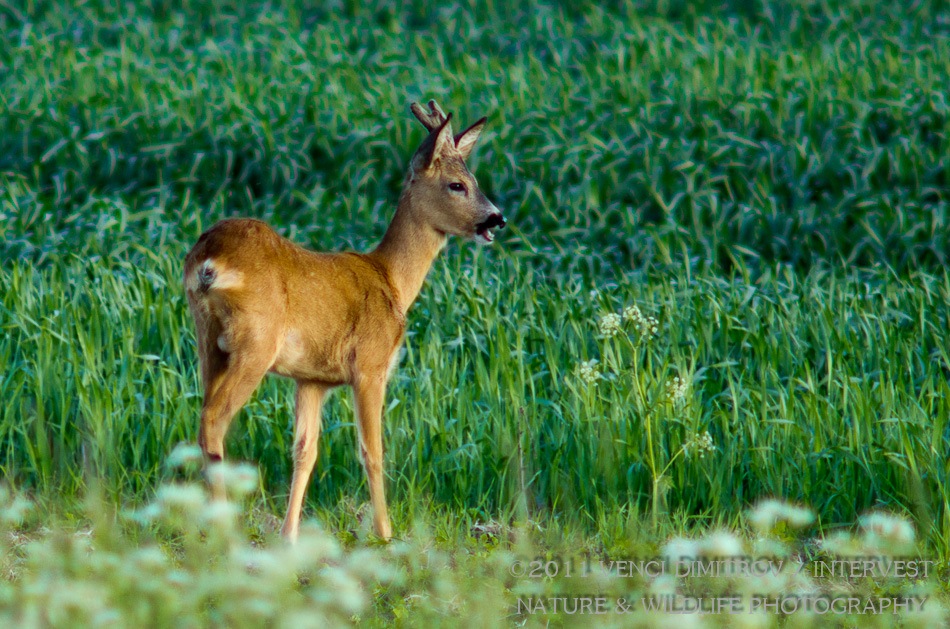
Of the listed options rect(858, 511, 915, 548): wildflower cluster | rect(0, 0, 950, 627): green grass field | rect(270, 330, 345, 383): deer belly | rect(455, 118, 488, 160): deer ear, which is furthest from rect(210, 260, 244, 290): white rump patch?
rect(858, 511, 915, 548): wildflower cluster

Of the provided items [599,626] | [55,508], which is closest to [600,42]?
[55,508]

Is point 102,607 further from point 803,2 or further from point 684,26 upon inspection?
point 803,2

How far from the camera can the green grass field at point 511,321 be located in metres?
4.36

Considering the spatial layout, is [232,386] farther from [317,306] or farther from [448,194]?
[448,194]

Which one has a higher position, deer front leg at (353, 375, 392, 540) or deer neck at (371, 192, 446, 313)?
deer neck at (371, 192, 446, 313)

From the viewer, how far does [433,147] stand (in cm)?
498

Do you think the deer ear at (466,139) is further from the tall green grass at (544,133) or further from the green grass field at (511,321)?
the tall green grass at (544,133)

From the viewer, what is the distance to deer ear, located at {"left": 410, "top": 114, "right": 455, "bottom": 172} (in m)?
4.96

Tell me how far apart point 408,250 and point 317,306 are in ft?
1.94

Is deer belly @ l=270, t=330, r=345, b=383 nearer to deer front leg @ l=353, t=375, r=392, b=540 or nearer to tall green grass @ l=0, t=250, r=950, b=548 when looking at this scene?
deer front leg @ l=353, t=375, r=392, b=540

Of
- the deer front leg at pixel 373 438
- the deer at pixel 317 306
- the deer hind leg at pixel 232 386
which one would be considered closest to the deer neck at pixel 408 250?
the deer at pixel 317 306

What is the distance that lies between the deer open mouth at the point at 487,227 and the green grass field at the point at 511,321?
67 cm

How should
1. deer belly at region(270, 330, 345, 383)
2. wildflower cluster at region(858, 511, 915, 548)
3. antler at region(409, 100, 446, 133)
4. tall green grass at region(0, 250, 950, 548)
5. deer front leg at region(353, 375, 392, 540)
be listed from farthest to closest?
1. tall green grass at region(0, 250, 950, 548)
2. antler at region(409, 100, 446, 133)
3. deer front leg at region(353, 375, 392, 540)
4. deer belly at region(270, 330, 345, 383)
5. wildflower cluster at region(858, 511, 915, 548)

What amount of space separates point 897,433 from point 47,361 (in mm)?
3842
